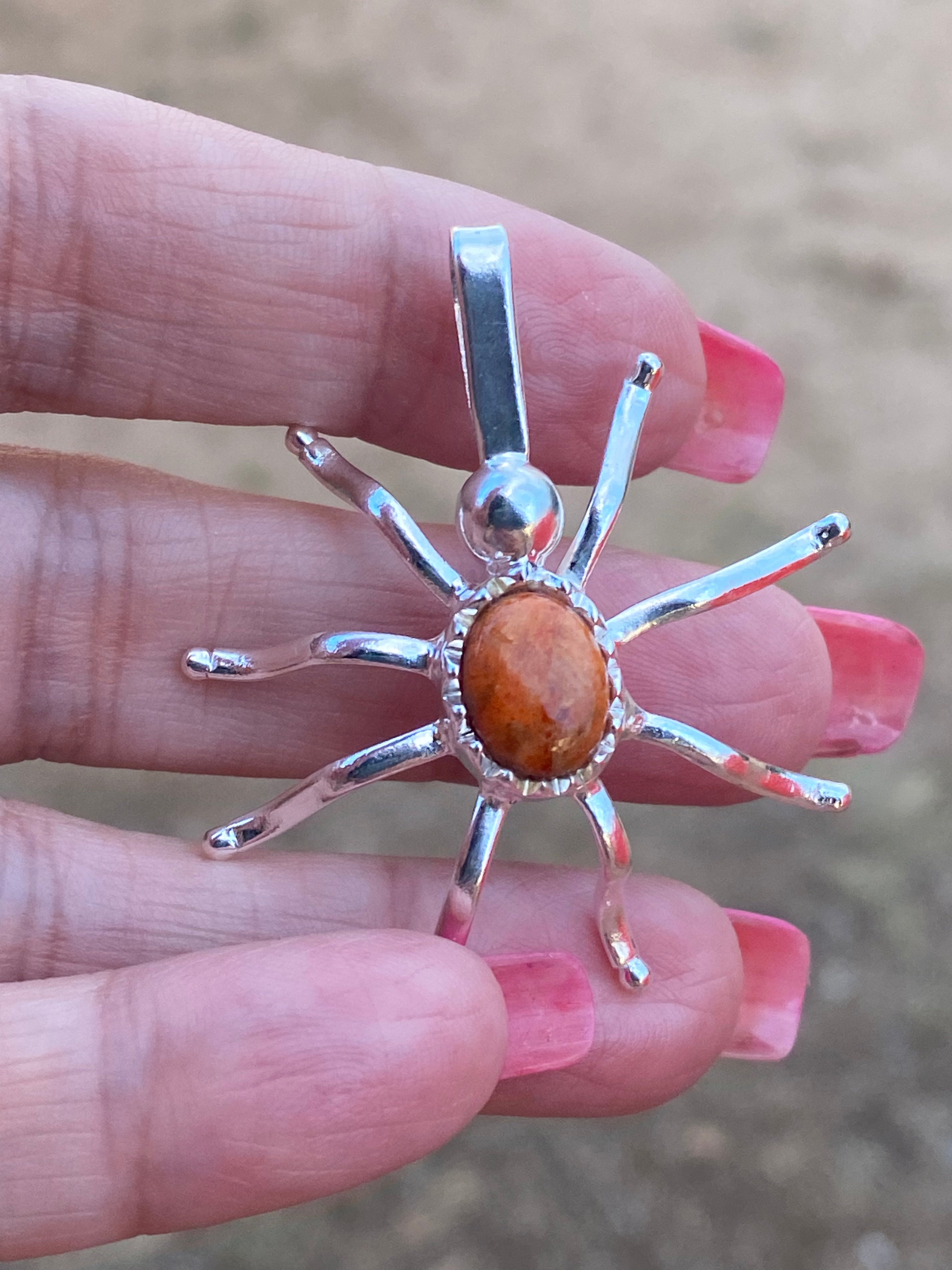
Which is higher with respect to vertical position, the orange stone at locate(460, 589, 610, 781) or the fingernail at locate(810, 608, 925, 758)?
the orange stone at locate(460, 589, 610, 781)

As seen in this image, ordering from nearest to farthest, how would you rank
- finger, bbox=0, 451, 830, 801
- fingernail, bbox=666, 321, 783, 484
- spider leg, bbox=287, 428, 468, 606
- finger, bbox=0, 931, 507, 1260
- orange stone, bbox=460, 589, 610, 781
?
finger, bbox=0, 931, 507, 1260 → orange stone, bbox=460, 589, 610, 781 → spider leg, bbox=287, 428, 468, 606 → finger, bbox=0, 451, 830, 801 → fingernail, bbox=666, 321, 783, 484

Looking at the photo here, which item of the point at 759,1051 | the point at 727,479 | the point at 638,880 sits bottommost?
the point at 759,1051

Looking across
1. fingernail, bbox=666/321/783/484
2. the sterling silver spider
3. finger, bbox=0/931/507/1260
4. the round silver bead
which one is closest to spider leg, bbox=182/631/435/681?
the sterling silver spider

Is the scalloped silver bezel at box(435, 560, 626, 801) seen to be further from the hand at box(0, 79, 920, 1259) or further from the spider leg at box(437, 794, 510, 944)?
the hand at box(0, 79, 920, 1259)

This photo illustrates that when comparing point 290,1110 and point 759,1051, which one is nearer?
point 290,1110

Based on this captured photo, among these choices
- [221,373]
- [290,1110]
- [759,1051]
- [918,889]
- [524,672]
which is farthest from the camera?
[918,889]

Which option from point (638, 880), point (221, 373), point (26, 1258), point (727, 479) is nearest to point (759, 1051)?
point (638, 880)

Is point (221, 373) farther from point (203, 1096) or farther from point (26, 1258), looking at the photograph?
point (26, 1258)
